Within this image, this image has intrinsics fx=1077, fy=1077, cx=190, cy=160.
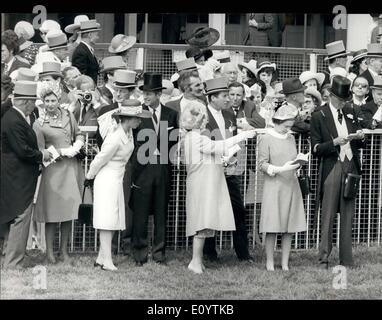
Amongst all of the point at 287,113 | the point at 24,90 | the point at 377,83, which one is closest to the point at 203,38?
the point at 377,83

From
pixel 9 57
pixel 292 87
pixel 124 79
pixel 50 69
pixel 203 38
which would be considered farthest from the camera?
pixel 203 38

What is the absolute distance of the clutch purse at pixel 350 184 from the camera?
11539 millimetres

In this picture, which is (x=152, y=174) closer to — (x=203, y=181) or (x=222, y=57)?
(x=203, y=181)

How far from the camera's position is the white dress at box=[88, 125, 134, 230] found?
1112cm

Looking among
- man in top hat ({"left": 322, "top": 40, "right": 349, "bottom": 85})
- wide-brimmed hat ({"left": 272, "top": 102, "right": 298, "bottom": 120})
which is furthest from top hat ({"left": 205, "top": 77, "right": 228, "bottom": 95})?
man in top hat ({"left": 322, "top": 40, "right": 349, "bottom": 85})

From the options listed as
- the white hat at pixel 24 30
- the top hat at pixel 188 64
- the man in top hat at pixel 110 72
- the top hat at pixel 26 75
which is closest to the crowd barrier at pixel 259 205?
the man in top hat at pixel 110 72

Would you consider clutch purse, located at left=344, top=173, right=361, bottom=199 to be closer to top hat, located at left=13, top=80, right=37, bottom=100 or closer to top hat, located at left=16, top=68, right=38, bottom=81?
top hat, located at left=13, top=80, right=37, bottom=100

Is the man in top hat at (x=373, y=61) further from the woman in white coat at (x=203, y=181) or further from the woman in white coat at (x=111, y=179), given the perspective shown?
the woman in white coat at (x=111, y=179)

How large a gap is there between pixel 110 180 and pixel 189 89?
145 centimetres

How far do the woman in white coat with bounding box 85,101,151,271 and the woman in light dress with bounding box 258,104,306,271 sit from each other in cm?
145

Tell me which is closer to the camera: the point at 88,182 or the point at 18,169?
the point at 18,169

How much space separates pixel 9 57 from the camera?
12906 millimetres

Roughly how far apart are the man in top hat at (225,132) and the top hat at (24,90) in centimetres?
185

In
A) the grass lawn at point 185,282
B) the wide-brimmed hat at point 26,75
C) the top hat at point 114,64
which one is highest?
the top hat at point 114,64
